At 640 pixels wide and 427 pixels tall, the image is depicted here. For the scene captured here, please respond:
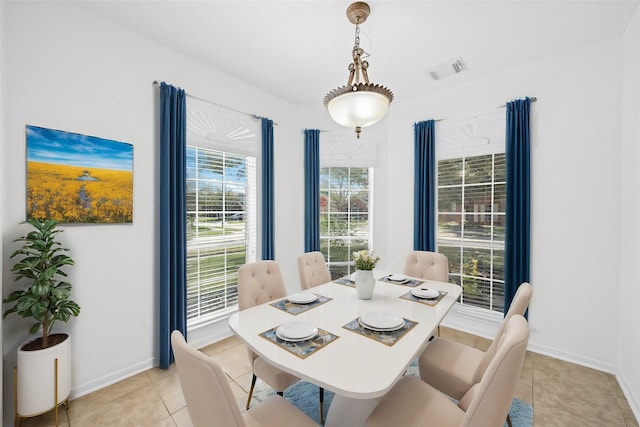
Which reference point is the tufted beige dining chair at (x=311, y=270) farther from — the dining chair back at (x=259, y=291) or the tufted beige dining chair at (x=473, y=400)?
the tufted beige dining chair at (x=473, y=400)

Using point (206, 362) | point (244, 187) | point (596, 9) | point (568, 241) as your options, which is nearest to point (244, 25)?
point (244, 187)

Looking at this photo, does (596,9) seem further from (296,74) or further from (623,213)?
(296,74)

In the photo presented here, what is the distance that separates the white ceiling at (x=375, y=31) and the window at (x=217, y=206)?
2.23 ft

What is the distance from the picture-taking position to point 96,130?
216 cm

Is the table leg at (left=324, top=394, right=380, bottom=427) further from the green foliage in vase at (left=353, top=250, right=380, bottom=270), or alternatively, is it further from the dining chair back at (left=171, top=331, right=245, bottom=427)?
the dining chair back at (left=171, top=331, right=245, bottom=427)

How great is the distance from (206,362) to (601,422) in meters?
2.65

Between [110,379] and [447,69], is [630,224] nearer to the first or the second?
[447,69]

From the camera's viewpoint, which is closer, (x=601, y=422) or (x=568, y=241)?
(x=601, y=422)

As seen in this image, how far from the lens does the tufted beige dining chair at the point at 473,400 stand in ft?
3.04

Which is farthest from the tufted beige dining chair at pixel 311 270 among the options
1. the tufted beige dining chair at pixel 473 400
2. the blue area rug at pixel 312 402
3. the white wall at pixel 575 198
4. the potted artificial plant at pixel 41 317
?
the white wall at pixel 575 198

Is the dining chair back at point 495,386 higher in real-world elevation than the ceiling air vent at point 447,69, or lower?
lower

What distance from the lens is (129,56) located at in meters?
2.33

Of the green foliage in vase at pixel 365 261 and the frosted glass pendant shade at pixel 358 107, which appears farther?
the green foliage in vase at pixel 365 261

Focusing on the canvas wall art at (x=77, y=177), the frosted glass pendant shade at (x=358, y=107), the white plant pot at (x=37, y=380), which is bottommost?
the white plant pot at (x=37, y=380)
